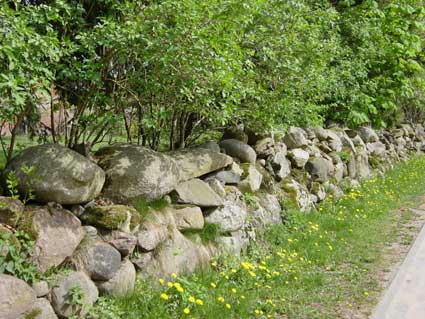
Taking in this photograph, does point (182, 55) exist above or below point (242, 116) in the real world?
above

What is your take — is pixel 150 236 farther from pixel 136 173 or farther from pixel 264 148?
pixel 264 148

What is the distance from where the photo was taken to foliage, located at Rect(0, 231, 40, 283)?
3.34 meters

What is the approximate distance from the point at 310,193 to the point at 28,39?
6.33 meters

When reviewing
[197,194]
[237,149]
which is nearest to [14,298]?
[197,194]

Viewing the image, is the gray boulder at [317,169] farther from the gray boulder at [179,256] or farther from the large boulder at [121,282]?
the large boulder at [121,282]

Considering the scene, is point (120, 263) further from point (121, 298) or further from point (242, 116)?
point (242, 116)

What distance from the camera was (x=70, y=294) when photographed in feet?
11.7

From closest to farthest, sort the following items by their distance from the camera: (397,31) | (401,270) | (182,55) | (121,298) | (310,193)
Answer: (121,298) → (182,55) → (401,270) → (310,193) → (397,31)

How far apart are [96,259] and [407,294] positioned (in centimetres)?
345


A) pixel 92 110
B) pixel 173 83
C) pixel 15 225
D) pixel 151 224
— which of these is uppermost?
pixel 173 83

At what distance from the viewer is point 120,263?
4082 mm


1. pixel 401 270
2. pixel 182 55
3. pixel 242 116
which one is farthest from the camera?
pixel 242 116

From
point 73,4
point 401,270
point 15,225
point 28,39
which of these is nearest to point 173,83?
point 73,4

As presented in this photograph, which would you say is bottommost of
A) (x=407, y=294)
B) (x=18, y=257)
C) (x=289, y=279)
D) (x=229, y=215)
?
(x=289, y=279)
